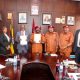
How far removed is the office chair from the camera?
13.5ft

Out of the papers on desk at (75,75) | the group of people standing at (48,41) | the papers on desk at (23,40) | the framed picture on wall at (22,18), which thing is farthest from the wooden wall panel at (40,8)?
the papers on desk at (75,75)

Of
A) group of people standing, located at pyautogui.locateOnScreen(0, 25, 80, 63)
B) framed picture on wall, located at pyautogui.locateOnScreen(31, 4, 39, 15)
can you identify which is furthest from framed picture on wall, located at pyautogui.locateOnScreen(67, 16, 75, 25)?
framed picture on wall, located at pyautogui.locateOnScreen(31, 4, 39, 15)

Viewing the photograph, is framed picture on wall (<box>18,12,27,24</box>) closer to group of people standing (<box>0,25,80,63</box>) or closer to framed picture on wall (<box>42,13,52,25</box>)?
group of people standing (<box>0,25,80,63</box>)

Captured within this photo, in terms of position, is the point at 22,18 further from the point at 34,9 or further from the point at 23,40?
the point at 23,40

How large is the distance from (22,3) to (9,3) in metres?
0.44

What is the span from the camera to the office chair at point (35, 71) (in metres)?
4.11

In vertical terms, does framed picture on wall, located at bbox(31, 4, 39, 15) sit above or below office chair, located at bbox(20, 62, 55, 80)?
above

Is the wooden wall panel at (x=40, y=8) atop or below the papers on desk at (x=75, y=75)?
atop

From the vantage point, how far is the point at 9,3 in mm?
7398

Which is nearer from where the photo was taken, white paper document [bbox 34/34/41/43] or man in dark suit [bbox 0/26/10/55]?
man in dark suit [bbox 0/26/10/55]

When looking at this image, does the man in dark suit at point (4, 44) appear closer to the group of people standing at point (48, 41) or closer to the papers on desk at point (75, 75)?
the group of people standing at point (48, 41)

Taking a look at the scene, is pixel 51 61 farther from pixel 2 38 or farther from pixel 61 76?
pixel 2 38

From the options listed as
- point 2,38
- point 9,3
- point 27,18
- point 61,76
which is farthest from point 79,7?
point 61,76

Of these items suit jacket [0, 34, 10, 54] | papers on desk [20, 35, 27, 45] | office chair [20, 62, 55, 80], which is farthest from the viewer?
papers on desk [20, 35, 27, 45]
